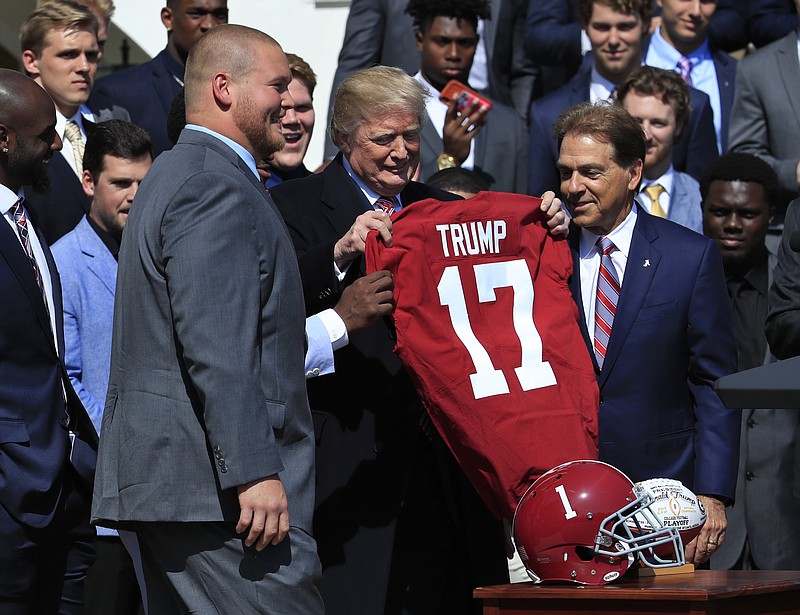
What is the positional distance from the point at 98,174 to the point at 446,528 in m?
2.33

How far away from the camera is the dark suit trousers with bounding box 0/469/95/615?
469 cm

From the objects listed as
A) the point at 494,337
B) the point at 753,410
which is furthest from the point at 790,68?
the point at 494,337

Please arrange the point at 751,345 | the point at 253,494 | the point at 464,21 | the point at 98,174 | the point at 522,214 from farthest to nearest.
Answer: the point at 464,21
the point at 751,345
the point at 98,174
the point at 522,214
the point at 253,494

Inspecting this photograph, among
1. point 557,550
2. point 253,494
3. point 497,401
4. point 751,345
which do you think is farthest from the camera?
point 751,345

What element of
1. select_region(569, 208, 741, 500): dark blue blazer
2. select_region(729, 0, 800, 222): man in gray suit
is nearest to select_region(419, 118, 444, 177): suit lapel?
select_region(729, 0, 800, 222): man in gray suit

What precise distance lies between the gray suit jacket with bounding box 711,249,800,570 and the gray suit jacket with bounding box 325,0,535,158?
118 inches

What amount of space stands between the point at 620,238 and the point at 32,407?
2192 millimetres

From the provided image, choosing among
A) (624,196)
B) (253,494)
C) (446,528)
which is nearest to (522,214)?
(624,196)

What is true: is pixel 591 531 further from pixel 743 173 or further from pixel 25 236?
pixel 743 173

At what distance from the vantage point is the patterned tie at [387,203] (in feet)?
17.0

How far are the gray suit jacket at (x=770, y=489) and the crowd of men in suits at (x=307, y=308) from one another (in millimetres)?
13

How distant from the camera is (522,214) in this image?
16.4 feet

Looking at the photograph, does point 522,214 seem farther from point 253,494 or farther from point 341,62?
point 341,62

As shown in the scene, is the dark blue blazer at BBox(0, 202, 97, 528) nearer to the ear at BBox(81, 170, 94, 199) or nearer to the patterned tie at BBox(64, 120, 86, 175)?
the ear at BBox(81, 170, 94, 199)
